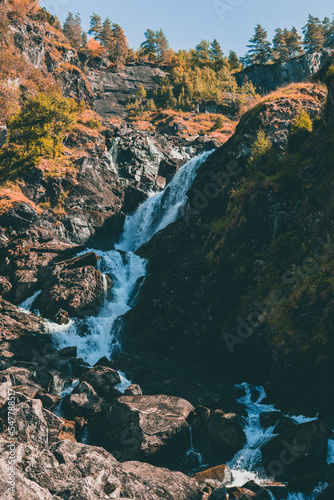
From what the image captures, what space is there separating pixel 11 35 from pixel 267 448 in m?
71.4

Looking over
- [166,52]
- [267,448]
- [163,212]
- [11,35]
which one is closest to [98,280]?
[163,212]

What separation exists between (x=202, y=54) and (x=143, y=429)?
11888 centimetres

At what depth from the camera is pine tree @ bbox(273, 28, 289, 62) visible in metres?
95.1

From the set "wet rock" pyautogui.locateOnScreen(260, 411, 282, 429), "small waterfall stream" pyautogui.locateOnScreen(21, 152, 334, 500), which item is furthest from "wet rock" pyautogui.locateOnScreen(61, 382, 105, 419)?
"wet rock" pyautogui.locateOnScreen(260, 411, 282, 429)

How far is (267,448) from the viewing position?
1562cm

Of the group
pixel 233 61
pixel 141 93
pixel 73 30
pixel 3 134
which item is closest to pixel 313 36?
pixel 233 61

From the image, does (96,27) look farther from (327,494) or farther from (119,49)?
(327,494)

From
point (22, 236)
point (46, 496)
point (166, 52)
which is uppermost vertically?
point (166, 52)

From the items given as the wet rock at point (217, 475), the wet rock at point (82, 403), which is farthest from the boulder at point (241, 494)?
the wet rock at point (82, 403)

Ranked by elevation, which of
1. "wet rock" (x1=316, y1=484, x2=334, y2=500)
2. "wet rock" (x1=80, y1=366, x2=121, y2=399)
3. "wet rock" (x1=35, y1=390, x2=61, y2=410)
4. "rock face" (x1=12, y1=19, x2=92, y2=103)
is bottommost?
"wet rock" (x1=35, y1=390, x2=61, y2=410)

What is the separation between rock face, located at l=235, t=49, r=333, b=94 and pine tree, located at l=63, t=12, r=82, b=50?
153ft

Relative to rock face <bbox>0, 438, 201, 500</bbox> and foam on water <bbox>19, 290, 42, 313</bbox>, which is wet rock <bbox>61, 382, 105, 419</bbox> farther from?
foam on water <bbox>19, 290, 42, 313</bbox>

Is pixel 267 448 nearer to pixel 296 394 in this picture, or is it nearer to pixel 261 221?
pixel 296 394

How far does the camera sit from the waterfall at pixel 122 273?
29141 millimetres
